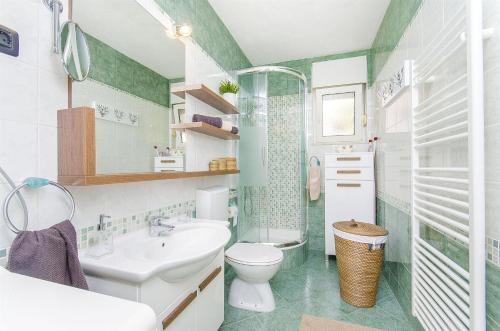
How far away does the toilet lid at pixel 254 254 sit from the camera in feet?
6.00

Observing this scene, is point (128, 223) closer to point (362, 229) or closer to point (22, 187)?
point (22, 187)

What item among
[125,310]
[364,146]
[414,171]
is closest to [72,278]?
[125,310]

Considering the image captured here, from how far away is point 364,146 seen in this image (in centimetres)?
307

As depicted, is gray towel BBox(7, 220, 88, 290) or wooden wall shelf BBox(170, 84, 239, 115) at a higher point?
wooden wall shelf BBox(170, 84, 239, 115)

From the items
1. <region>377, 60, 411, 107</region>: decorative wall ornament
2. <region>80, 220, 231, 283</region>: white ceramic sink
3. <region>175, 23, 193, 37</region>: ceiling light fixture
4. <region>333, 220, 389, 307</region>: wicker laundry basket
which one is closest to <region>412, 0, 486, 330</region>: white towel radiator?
<region>377, 60, 411, 107</region>: decorative wall ornament

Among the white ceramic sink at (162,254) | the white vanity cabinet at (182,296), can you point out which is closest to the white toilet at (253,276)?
the white vanity cabinet at (182,296)

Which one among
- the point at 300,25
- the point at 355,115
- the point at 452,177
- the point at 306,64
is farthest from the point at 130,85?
the point at 355,115

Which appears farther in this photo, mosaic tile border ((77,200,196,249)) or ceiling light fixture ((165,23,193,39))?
ceiling light fixture ((165,23,193,39))

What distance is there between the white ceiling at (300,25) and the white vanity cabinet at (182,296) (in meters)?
2.22

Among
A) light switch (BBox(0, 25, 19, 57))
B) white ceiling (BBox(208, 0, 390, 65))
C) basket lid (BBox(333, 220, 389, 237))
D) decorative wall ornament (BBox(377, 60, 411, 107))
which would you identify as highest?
white ceiling (BBox(208, 0, 390, 65))

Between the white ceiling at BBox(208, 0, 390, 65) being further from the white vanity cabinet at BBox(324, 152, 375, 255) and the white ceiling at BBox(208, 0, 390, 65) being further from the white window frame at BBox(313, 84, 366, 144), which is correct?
the white vanity cabinet at BBox(324, 152, 375, 255)

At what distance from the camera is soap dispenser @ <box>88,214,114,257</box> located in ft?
3.35

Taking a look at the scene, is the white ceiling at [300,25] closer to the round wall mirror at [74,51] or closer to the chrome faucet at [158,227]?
the round wall mirror at [74,51]

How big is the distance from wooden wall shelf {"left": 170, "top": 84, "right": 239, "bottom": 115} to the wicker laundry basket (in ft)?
4.94
